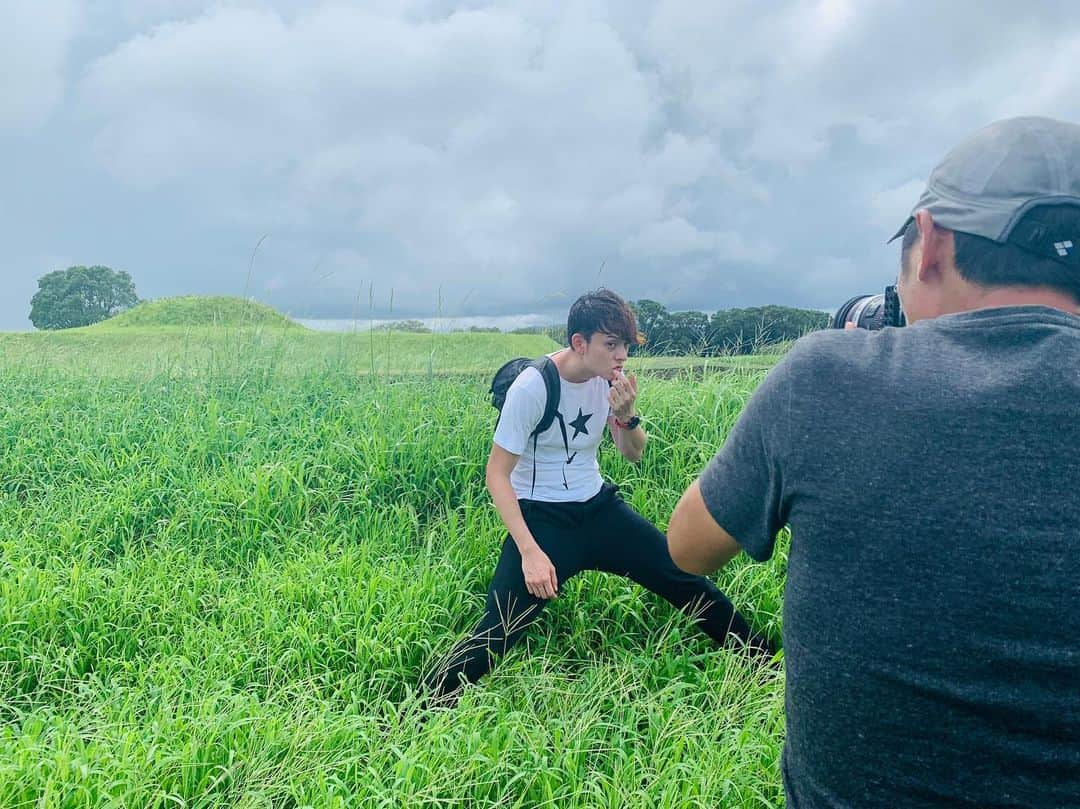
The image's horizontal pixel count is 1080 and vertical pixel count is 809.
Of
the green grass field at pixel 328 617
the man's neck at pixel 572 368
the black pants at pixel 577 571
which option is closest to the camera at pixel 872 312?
the man's neck at pixel 572 368

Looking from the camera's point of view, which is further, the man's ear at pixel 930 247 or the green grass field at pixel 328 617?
the green grass field at pixel 328 617

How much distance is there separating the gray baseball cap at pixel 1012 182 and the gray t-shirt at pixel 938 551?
6.1 inches

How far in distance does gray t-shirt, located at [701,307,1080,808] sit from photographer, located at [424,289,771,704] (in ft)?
5.87

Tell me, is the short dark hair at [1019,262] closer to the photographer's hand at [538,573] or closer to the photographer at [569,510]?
the photographer at [569,510]

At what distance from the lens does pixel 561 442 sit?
3189mm

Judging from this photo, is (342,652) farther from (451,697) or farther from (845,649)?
(845,649)

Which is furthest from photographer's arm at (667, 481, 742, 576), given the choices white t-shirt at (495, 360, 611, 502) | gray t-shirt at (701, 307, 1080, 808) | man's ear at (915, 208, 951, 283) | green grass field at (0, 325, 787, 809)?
white t-shirt at (495, 360, 611, 502)

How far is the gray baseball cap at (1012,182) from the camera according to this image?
1269 millimetres

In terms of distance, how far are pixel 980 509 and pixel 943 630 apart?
18cm

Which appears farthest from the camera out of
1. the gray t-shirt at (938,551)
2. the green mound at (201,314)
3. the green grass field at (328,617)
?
the green mound at (201,314)

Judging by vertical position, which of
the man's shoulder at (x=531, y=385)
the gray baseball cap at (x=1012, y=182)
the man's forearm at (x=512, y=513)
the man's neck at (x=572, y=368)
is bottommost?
the man's forearm at (x=512, y=513)

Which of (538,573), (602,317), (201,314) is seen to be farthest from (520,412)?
(201,314)

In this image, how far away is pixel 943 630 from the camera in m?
1.11

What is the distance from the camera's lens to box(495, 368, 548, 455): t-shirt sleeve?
3.01 meters
